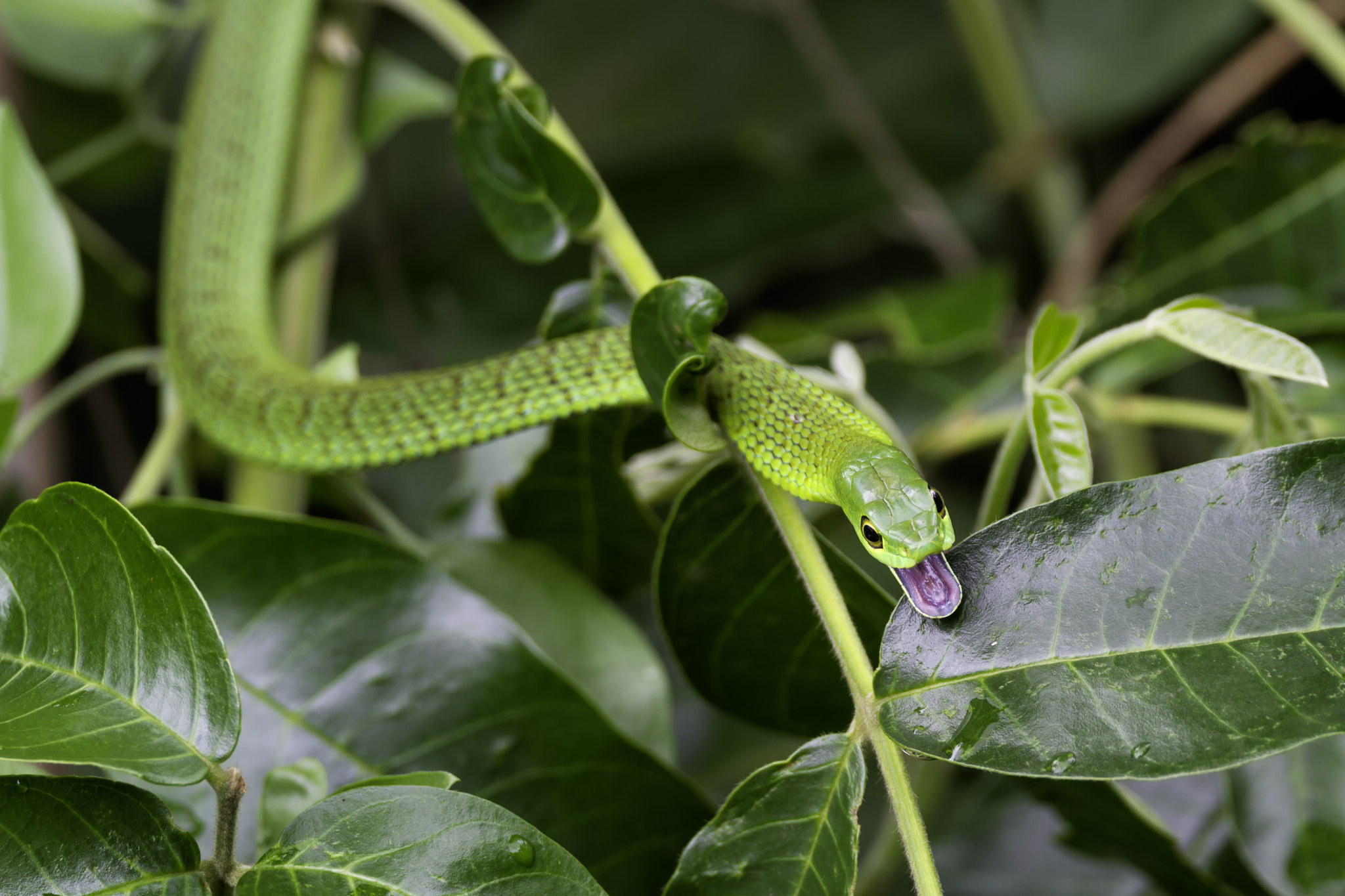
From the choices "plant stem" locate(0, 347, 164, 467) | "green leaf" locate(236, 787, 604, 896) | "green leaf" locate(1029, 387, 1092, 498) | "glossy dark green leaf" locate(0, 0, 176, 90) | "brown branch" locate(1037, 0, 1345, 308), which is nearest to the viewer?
"green leaf" locate(236, 787, 604, 896)

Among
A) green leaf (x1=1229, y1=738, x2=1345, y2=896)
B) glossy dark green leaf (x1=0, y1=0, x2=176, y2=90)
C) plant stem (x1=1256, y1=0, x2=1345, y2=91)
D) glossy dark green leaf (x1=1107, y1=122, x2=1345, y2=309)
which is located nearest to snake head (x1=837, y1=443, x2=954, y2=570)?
green leaf (x1=1229, y1=738, x2=1345, y2=896)

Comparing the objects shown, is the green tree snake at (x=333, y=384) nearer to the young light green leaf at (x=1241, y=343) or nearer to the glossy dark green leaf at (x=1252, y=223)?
the young light green leaf at (x=1241, y=343)

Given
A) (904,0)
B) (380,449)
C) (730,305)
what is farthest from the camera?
(904,0)

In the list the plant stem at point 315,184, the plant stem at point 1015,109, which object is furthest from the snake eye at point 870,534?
the plant stem at point 1015,109

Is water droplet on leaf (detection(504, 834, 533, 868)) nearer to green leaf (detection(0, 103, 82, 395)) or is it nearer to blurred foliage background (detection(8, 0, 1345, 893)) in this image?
blurred foliage background (detection(8, 0, 1345, 893))

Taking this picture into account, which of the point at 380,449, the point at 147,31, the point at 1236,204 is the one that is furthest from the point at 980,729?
the point at 147,31

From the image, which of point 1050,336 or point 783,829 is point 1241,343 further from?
point 783,829

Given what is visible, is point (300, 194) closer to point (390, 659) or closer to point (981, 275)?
point (390, 659)
